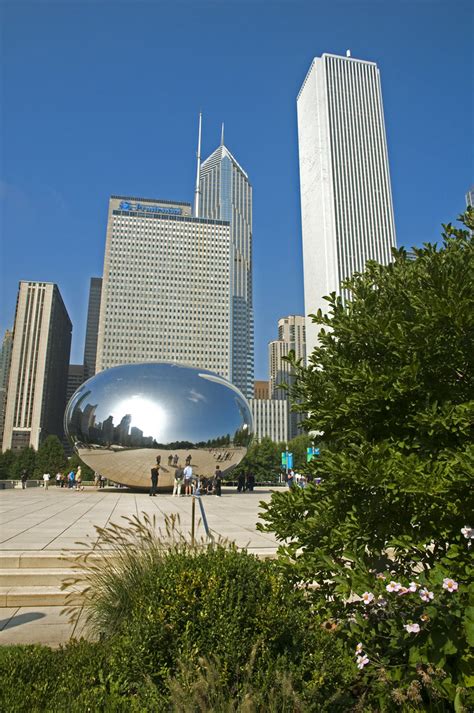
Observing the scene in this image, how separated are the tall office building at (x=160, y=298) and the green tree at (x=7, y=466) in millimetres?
56920

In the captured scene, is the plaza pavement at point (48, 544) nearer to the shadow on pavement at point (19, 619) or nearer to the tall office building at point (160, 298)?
the shadow on pavement at point (19, 619)

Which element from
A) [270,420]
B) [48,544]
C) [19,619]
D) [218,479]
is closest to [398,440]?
[19,619]

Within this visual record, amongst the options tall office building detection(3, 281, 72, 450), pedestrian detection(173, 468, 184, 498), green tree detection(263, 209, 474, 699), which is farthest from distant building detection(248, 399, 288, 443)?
green tree detection(263, 209, 474, 699)

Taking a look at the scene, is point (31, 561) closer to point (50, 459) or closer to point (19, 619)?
point (19, 619)

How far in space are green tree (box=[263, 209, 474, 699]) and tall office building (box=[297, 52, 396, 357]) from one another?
143m

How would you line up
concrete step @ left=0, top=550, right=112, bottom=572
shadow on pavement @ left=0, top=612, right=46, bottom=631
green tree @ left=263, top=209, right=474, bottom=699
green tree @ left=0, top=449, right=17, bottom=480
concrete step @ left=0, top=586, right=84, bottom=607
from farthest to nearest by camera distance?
1. green tree @ left=0, top=449, right=17, bottom=480
2. concrete step @ left=0, top=550, right=112, bottom=572
3. concrete step @ left=0, top=586, right=84, bottom=607
4. shadow on pavement @ left=0, top=612, right=46, bottom=631
5. green tree @ left=263, top=209, right=474, bottom=699

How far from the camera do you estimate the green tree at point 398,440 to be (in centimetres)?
351

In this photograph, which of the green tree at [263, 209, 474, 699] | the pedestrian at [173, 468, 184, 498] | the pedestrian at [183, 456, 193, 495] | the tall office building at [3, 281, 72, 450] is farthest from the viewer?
the tall office building at [3, 281, 72, 450]

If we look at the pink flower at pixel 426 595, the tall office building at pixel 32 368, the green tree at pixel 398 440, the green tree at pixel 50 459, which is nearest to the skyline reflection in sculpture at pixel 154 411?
the green tree at pixel 398 440

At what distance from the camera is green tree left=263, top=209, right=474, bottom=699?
138 inches

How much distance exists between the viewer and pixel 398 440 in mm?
4000

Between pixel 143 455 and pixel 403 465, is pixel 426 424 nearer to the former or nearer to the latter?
pixel 403 465

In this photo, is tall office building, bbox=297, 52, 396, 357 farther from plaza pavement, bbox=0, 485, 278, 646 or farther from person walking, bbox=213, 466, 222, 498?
plaza pavement, bbox=0, 485, 278, 646

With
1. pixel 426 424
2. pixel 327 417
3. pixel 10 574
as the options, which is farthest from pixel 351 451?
pixel 10 574
